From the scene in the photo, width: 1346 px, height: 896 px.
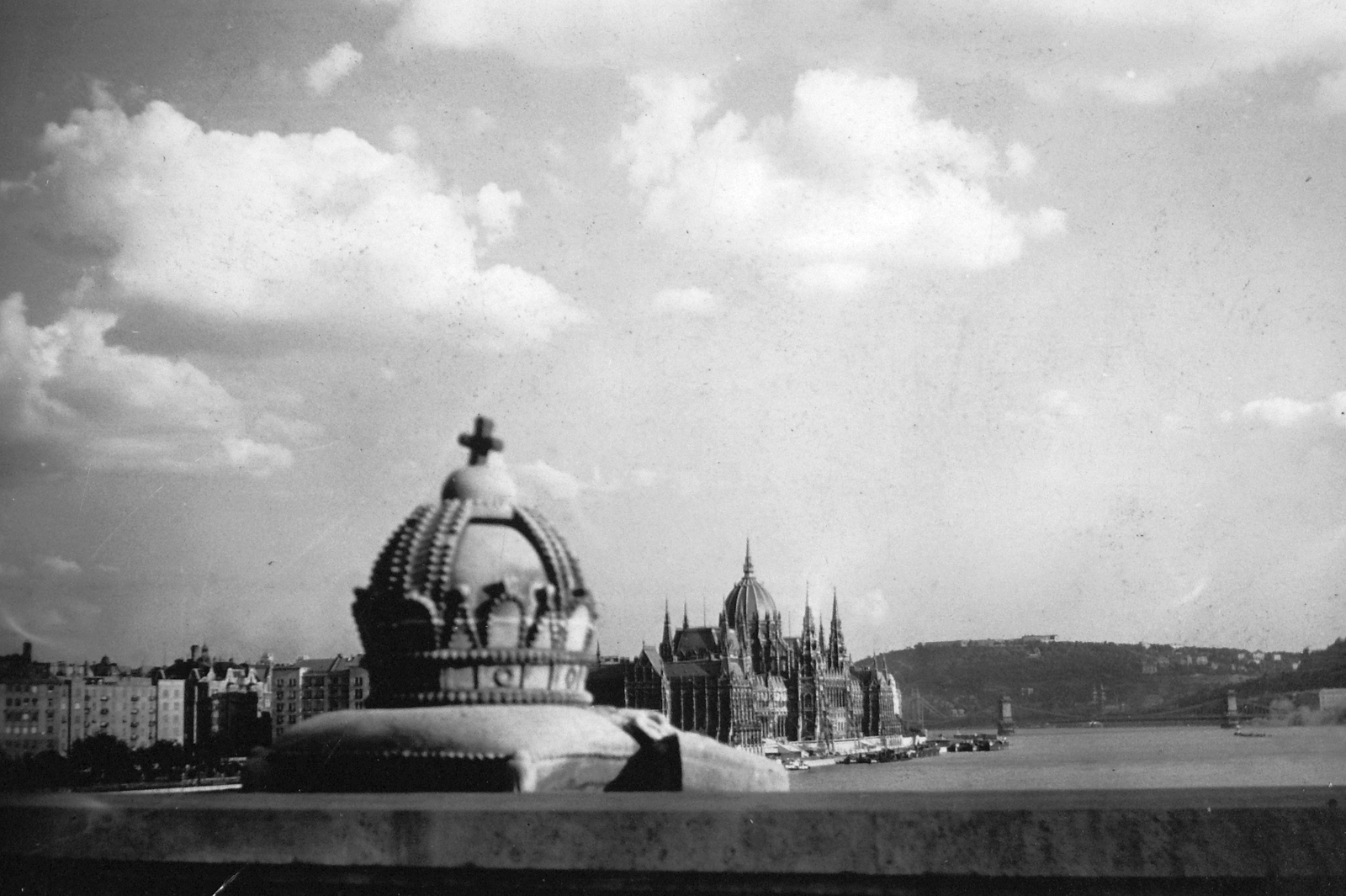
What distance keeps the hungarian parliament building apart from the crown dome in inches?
4.1

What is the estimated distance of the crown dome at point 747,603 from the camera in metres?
156

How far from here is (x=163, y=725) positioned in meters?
105

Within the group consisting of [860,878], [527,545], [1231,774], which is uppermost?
[527,545]

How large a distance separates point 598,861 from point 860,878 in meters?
0.77

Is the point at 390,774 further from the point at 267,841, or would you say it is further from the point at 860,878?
the point at 860,878

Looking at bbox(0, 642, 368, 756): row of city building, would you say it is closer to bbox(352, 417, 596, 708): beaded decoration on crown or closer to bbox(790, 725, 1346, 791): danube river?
bbox(790, 725, 1346, 791): danube river

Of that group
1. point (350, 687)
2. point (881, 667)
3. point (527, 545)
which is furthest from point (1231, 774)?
point (881, 667)

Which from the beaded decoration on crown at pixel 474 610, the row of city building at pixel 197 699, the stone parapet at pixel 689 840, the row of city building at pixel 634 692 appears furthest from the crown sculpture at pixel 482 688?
the row of city building at pixel 197 699

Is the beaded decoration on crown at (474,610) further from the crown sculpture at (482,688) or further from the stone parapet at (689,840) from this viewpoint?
the stone parapet at (689,840)

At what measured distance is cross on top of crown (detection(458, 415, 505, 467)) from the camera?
294 inches

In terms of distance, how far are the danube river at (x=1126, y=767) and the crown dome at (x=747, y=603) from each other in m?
24.9

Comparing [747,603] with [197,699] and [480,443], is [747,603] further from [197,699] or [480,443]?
[480,443]

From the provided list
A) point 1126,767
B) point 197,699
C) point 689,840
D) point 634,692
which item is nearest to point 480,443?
point 689,840

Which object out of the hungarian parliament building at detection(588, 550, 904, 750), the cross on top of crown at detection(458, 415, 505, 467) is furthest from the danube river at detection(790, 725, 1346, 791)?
the cross on top of crown at detection(458, 415, 505, 467)
